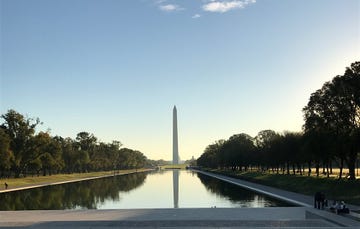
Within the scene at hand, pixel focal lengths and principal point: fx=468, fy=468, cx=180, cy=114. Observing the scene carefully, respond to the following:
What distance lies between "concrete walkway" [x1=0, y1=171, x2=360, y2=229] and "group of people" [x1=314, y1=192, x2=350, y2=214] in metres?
0.42

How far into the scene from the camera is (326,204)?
91.9ft

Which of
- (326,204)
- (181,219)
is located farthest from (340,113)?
(181,219)

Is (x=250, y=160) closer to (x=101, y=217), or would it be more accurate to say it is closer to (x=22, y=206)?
(x=22, y=206)

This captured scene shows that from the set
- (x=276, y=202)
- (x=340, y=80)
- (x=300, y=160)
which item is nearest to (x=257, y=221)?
(x=276, y=202)

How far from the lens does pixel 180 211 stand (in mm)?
27312

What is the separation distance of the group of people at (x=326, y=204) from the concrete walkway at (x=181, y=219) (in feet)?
1.39

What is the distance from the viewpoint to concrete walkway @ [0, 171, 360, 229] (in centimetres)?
2191

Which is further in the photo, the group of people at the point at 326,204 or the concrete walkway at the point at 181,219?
the group of people at the point at 326,204

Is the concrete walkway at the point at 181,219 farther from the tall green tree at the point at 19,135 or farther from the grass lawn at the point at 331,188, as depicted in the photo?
the tall green tree at the point at 19,135

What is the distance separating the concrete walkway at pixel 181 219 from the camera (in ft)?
71.9

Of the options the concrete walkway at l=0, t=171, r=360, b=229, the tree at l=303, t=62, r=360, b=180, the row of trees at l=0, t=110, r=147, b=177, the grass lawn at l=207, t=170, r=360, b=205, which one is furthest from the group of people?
the row of trees at l=0, t=110, r=147, b=177

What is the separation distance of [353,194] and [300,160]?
113ft

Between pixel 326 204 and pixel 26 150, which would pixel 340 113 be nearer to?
pixel 326 204

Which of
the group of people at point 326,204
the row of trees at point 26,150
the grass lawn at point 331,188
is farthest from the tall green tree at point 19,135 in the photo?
the group of people at point 326,204
